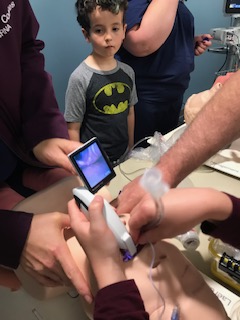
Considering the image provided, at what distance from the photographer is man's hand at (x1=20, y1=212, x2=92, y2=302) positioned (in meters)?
0.57

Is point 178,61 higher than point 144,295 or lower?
higher

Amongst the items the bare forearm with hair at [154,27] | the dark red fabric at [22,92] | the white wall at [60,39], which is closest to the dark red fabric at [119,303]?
the dark red fabric at [22,92]

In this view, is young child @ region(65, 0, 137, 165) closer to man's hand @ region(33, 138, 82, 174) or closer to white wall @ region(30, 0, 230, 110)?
white wall @ region(30, 0, 230, 110)

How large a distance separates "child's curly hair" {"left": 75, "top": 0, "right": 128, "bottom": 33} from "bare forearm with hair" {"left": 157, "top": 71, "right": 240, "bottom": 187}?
2.15ft

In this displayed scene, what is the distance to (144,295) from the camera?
1.86 feet

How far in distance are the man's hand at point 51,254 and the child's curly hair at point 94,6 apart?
2.89 feet

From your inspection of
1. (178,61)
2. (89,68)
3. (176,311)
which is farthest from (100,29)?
(176,311)

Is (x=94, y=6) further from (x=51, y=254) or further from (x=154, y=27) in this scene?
(x=51, y=254)

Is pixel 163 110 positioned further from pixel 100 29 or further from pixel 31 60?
pixel 31 60

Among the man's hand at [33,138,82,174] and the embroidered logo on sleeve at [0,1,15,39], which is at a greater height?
the embroidered logo on sleeve at [0,1,15,39]

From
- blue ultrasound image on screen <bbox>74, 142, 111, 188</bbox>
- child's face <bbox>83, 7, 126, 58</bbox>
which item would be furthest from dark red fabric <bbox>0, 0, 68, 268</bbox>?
child's face <bbox>83, 7, 126, 58</bbox>

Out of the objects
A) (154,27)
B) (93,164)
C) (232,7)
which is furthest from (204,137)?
(232,7)

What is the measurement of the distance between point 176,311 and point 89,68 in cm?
100

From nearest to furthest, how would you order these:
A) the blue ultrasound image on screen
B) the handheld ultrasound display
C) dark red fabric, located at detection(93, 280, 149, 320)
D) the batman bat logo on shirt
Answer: dark red fabric, located at detection(93, 280, 149, 320)
the blue ultrasound image on screen
the batman bat logo on shirt
the handheld ultrasound display
